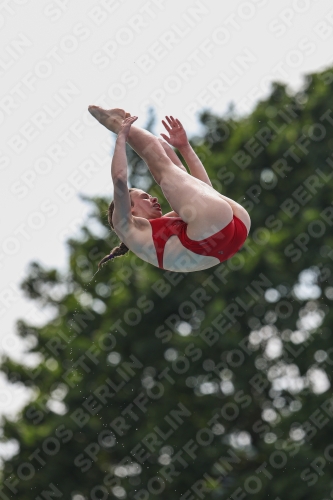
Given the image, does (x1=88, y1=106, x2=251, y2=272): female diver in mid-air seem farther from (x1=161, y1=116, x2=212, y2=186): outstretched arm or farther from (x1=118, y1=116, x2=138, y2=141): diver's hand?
(x1=161, y1=116, x2=212, y2=186): outstretched arm

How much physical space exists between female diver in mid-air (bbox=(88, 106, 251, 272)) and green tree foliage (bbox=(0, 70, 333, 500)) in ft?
29.2

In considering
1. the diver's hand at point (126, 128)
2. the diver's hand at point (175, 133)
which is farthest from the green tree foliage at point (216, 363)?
the diver's hand at point (126, 128)

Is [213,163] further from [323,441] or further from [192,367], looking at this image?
[323,441]

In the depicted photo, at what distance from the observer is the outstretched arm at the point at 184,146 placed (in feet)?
19.9

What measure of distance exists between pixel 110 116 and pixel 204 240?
1035 millimetres

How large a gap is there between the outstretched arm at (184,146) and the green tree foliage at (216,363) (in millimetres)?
8432

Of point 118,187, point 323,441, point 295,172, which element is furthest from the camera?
point 295,172

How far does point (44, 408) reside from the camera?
15.8m

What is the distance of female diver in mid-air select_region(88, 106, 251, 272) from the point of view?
5.35m

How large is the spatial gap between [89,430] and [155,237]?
10.3 metres

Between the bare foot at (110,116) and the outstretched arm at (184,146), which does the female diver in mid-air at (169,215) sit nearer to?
the bare foot at (110,116)

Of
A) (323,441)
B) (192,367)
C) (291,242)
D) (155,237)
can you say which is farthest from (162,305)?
(155,237)

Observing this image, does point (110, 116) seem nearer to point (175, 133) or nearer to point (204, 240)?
point (175, 133)

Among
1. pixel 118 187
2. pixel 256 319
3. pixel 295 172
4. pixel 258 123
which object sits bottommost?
pixel 256 319
